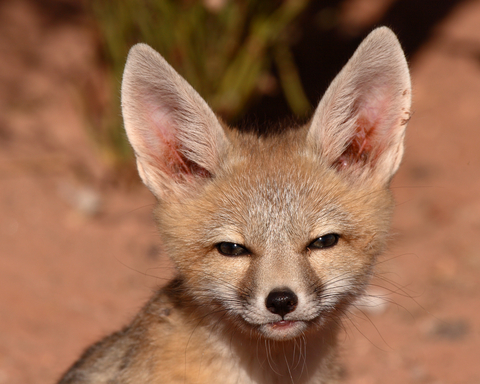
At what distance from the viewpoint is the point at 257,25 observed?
6.64 meters

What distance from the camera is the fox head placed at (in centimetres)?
248

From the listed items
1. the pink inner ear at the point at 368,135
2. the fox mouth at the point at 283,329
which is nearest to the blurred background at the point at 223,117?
the pink inner ear at the point at 368,135

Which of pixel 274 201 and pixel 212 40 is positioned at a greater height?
pixel 212 40

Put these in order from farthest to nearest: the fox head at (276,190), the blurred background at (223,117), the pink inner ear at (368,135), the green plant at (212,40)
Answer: the green plant at (212,40), the blurred background at (223,117), the pink inner ear at (368,135), the fox head at (276,190)

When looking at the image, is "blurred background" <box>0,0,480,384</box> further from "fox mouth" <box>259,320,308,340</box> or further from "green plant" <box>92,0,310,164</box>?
"fox mouth" <box>259,320,308,340</box>

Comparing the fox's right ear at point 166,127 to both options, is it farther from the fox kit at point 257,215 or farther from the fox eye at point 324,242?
the fox eye at point 324,242

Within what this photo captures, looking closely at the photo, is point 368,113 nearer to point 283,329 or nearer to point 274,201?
point 274,201

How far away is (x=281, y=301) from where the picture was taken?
7.62 ft

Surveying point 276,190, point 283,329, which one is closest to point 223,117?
point 276,190

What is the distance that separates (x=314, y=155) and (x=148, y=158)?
781 millimetres

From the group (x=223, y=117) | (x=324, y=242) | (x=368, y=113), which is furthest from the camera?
(x=223, y=117)

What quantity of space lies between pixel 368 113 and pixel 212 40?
4.18 meters

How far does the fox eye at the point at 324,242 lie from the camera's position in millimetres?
2566

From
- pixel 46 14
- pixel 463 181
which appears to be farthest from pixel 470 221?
pixel 46 14
